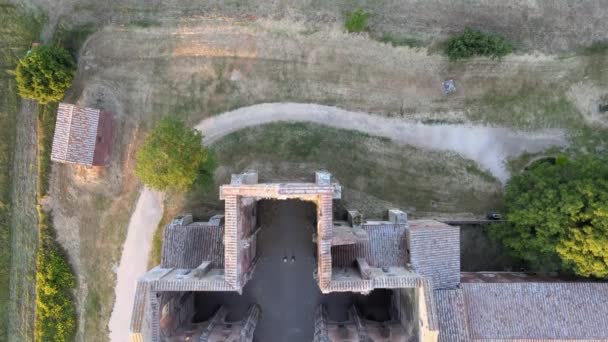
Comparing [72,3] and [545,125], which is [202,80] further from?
[545,125]

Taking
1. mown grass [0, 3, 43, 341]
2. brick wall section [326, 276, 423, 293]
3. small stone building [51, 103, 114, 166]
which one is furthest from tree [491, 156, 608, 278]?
mown grass [0, 3, 43, 341]

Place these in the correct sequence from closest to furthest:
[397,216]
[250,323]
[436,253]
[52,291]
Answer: [436,253] < [397,216] < [250,323] < [52,291]

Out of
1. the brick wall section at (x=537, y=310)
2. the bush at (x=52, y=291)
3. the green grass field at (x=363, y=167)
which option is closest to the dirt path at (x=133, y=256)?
the green grass field at (x=363, y=167)

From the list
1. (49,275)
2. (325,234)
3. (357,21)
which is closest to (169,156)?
(325,234)

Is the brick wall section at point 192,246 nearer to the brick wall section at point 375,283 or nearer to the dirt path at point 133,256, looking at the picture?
the dirt path at point 133,256

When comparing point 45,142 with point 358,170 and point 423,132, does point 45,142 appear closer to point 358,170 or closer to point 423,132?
point 358,170

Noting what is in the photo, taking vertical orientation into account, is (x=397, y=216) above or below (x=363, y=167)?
below
